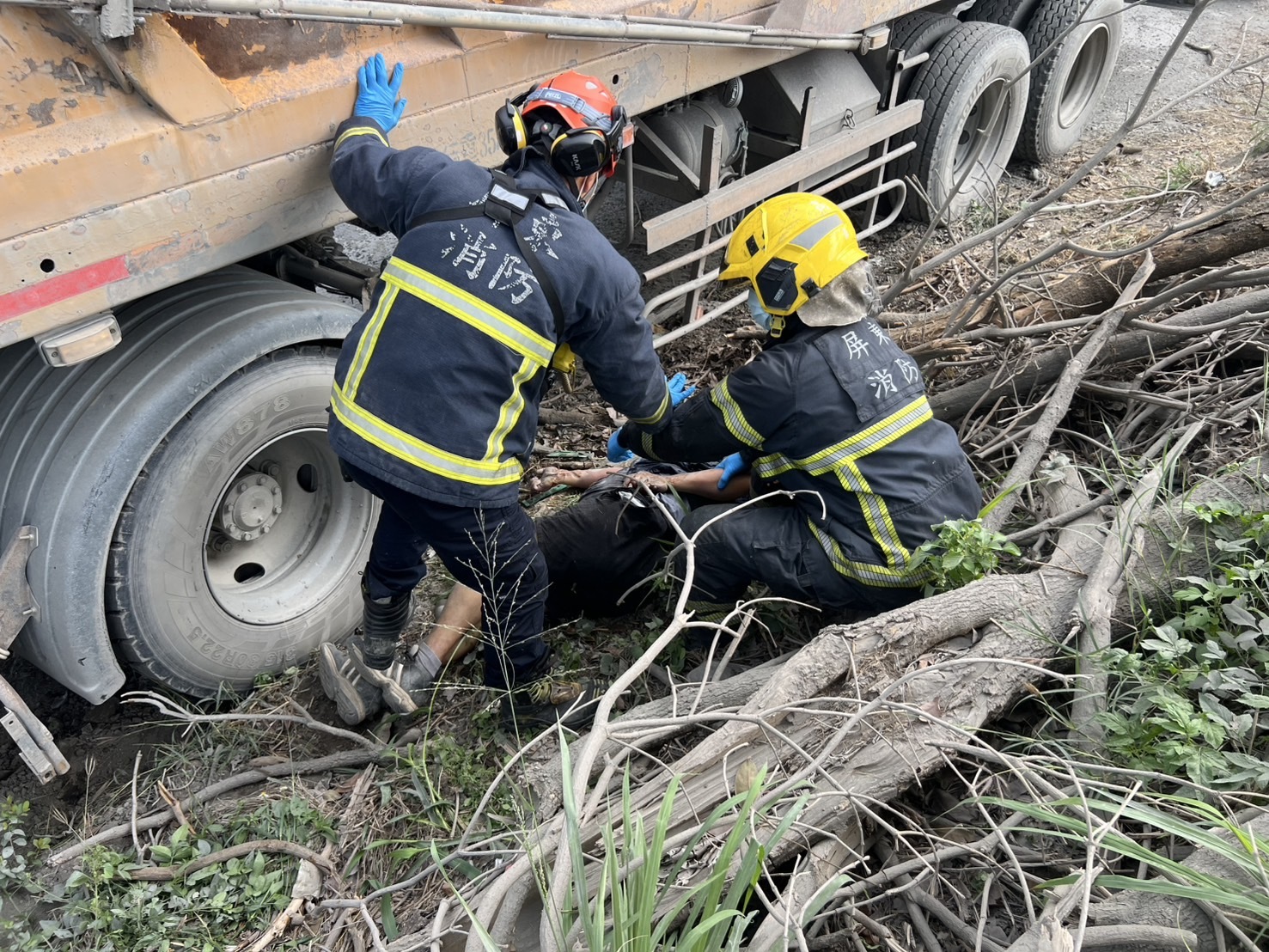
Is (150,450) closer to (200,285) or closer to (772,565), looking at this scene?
(200,285)

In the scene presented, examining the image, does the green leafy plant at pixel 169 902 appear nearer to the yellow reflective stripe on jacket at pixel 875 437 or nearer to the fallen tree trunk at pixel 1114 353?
the yellow reflective stripe on jacket at pixel 875 437

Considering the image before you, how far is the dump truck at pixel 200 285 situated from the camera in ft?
6.91

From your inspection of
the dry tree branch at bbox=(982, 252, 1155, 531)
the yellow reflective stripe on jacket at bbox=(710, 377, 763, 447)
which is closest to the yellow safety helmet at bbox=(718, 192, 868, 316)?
the yellow reflective stripe on jacket at bbox=(710, 377, 763, 447)

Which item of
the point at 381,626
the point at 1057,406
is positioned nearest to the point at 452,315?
the point at 381,626

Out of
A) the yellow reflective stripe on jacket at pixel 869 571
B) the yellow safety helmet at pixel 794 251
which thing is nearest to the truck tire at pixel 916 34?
the yellow safety helmet at pixel 794 251

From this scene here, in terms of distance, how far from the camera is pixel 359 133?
247cm

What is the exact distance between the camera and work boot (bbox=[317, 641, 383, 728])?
Result: 9.41ft

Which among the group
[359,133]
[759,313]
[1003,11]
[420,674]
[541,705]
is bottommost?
[541,705]

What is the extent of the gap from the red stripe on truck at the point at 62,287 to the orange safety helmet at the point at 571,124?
101 cm

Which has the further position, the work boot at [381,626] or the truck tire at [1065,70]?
the truck tire at [1065,70]

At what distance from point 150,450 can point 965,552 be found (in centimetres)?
214

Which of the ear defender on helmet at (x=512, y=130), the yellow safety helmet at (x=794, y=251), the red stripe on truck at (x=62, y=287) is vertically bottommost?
the yellow safety helmet at (x=794, y=251)

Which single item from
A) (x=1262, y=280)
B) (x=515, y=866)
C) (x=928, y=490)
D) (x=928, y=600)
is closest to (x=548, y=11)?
(x=928, y=490)

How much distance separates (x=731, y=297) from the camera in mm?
4805
